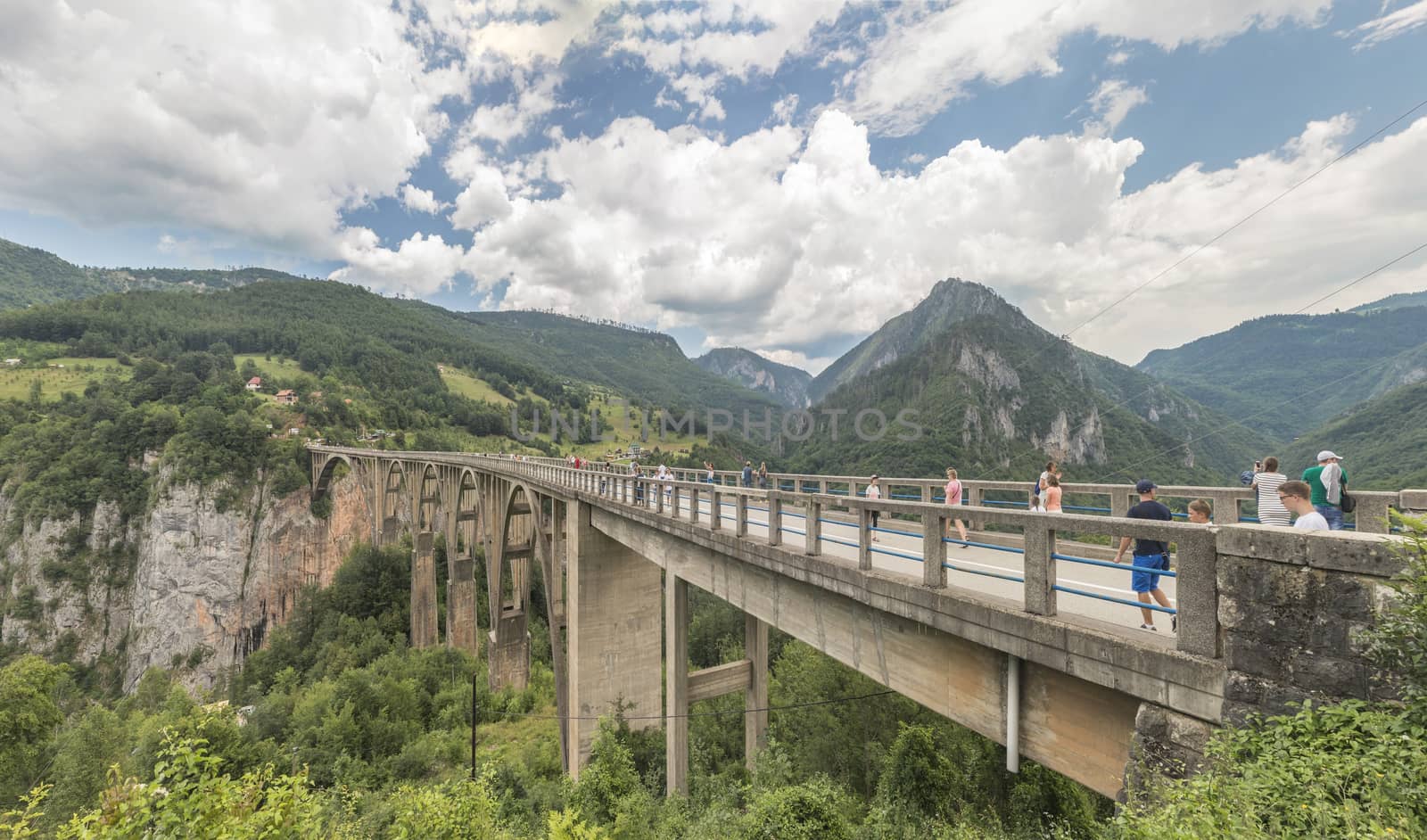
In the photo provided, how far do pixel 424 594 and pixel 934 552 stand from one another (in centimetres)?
4370

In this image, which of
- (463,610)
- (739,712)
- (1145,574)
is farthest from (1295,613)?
(463,610)

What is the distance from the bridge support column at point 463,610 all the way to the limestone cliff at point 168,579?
19512 mm

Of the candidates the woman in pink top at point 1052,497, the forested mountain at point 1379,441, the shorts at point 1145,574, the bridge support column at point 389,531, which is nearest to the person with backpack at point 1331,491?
the woman in pink top at point 1052,497

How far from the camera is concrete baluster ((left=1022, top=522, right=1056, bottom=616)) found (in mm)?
4480

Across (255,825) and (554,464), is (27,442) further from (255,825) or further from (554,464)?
(255,825)

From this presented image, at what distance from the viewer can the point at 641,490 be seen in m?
13.3

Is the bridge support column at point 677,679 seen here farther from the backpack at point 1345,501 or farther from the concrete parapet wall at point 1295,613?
the backpack at point 1345,501

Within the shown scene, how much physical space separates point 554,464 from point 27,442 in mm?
75173

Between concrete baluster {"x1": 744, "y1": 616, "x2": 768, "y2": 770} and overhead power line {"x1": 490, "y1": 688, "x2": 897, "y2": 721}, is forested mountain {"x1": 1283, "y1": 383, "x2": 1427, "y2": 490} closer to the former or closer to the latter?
overhead power line {"x1": 490, "y1": 688, "x2": 897, "y2": 721}

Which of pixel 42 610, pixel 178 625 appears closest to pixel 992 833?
pixel 178 625

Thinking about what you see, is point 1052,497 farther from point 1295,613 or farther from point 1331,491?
point 1295,613

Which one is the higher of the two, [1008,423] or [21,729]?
[1008,423]

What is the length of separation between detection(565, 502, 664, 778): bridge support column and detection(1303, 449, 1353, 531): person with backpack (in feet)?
47.6

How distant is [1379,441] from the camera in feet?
262
